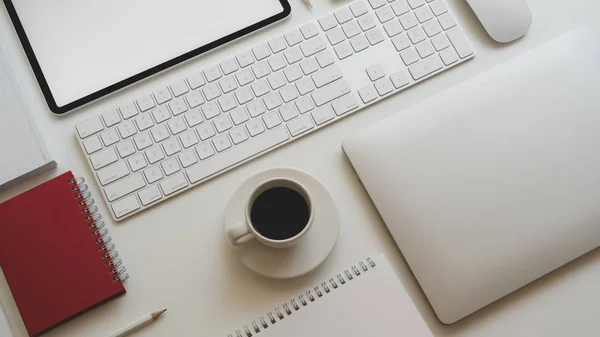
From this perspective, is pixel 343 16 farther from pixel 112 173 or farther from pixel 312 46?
pixel 112 173

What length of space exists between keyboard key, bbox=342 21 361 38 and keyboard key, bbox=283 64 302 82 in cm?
9

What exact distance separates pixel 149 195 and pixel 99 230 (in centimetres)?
7

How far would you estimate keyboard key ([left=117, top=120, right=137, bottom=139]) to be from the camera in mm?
677

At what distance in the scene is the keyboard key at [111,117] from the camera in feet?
2.24

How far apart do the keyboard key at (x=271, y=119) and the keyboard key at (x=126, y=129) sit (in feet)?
0.54

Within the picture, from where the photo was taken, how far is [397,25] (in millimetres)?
736

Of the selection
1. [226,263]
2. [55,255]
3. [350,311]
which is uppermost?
[55,255]

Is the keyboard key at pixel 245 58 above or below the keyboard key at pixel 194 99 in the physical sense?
above

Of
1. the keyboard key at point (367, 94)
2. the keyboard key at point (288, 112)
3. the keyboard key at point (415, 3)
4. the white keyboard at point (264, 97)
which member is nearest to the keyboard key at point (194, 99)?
the white keyboard at point (264, 97)

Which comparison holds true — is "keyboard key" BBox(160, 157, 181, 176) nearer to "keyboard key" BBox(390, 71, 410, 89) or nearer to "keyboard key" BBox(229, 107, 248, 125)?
"keyboard key" BBox(229, 107, 248, 125)

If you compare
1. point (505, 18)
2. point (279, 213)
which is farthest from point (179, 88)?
point (505, 18)

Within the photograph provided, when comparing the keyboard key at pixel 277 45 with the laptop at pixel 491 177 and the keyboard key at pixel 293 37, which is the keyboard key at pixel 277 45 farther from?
the laptop at pixel 491 177

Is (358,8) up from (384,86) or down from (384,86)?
up

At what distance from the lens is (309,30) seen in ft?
2.39
